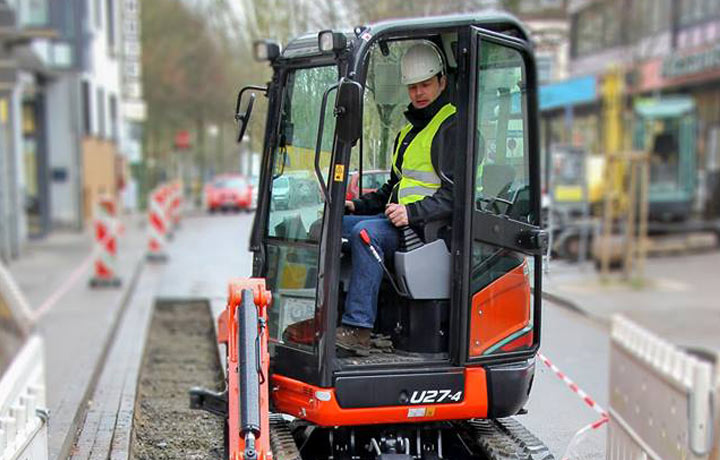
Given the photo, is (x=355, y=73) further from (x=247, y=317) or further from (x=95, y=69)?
(x=95, y=69)

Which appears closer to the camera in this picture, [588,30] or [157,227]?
[157,227]

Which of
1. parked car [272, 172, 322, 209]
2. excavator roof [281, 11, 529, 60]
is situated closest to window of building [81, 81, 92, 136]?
parked car [272, 172, 322, 209]

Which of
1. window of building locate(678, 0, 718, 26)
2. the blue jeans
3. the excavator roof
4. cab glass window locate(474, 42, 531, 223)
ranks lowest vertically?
the blue jeans

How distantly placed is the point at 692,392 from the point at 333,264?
1.70 meters

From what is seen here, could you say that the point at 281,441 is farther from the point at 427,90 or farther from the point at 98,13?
the point at 98,13

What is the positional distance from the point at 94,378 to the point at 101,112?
2519 cm

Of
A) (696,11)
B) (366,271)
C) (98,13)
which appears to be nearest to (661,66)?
(696,11)

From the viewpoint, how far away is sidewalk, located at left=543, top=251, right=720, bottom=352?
1151 centimetres

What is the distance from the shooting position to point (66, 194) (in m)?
25.7

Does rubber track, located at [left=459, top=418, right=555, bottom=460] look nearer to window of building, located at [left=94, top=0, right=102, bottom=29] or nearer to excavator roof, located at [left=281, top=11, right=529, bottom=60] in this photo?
excavator roof, located at [left=281, top=11, right=529, bottom=60]

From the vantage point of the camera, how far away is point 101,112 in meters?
31.4

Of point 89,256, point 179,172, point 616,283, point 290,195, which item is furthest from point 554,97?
point 179,172

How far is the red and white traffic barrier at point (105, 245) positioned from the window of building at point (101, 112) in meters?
17.6

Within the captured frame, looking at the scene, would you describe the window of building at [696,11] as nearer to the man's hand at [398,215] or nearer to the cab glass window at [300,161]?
the cab glass window at [300,161]
